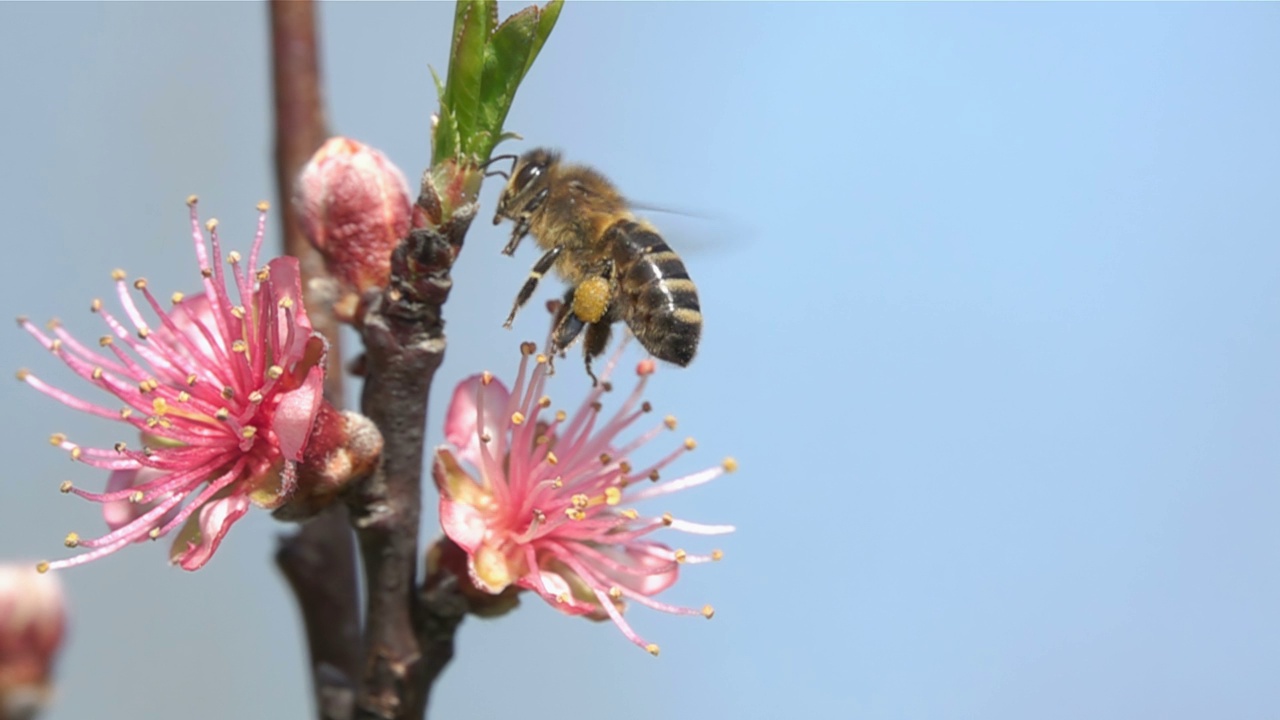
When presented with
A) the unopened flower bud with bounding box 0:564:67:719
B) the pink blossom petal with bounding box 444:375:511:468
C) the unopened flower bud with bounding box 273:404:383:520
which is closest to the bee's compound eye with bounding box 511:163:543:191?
the pink blossom petal with bounding box 444:375:511:468

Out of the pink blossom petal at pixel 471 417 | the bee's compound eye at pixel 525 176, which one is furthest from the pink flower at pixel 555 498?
A: the bee's compound eye at pixel 525 176

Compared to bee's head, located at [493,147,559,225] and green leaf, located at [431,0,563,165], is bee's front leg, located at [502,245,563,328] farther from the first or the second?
green leaf, located at [431,0,563,165]

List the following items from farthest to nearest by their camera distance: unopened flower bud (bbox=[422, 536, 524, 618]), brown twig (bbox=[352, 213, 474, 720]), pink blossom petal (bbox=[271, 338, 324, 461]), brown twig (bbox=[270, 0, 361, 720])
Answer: brown twig (bbox=[270, 0, 361, 720])
unopened flower bud (bbox=[422, 536, 524, 618])
brown twig (bbox=[352, 213, 474, 720])
pink blossom petal (bbox=[271, 338, 324, 461])

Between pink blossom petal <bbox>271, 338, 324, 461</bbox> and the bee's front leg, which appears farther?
the bee's front leg

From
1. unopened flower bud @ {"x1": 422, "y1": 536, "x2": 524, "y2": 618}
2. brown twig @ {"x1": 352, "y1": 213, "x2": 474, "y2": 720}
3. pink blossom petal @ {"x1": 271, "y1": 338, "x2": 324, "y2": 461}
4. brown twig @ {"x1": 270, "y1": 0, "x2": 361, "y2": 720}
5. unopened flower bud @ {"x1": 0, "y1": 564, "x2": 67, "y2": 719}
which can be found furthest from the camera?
unopened flower bud @ {"x1": 0, "y1": 564, "x2": 67, "y2": 719}

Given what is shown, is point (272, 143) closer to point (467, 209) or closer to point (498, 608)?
point (467, 209)

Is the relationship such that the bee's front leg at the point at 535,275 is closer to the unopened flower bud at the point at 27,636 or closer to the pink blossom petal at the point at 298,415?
the pink blossom petal at the point at 298,415

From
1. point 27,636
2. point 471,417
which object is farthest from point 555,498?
point 27,636

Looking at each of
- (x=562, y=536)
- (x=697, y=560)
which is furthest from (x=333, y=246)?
(x=697, y=560)
